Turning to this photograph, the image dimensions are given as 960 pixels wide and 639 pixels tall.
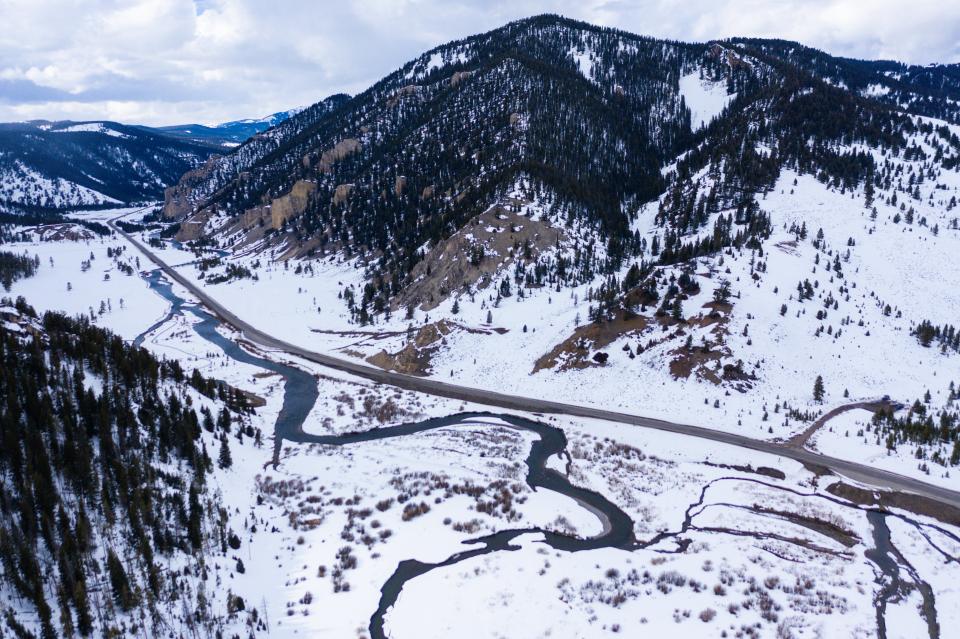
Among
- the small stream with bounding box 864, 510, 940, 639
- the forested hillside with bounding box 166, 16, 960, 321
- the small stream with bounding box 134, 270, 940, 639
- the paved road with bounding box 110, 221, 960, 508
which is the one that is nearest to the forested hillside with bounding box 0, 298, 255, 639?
the small stream with bounding box 134, 270, 940, 639

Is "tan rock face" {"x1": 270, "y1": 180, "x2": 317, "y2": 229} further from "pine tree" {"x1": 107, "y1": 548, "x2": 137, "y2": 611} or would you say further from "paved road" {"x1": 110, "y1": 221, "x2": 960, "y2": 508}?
"pine tree" {"x1": 107, "y1": 548, "x2": 137, "y2": 611}

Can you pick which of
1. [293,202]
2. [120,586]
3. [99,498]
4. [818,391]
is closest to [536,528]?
[120,586]

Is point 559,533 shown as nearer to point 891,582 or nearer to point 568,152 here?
point 891,582

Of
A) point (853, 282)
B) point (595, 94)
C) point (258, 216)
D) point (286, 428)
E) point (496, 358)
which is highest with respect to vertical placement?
point (595, 94)

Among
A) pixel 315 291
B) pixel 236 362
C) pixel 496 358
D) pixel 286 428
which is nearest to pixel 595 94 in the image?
pixel 315 291

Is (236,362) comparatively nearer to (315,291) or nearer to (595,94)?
(315,291)

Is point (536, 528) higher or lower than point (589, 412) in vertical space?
lower
